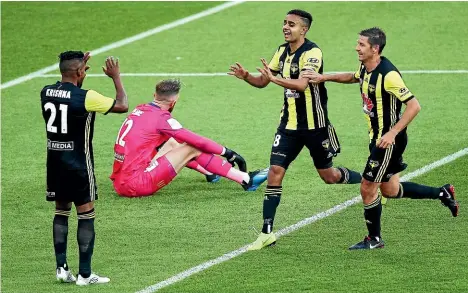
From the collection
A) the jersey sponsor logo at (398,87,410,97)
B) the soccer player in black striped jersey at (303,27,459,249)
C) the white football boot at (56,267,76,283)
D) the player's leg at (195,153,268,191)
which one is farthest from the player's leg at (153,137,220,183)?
the jersey sponsor logo at (398,87,410,97)

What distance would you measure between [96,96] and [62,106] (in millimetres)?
351

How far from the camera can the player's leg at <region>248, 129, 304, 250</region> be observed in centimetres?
1420

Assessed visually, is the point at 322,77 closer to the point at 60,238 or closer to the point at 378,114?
the point at 378,114

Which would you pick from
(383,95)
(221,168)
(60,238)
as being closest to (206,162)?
(221,168)

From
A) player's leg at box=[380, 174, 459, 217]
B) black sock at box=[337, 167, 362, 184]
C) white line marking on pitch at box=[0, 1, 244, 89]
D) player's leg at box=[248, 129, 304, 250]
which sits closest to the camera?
player's leg at box=[248, 129, 304, 250]

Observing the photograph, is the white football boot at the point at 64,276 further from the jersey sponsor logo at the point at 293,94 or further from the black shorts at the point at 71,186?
the jersey sponsor logo at the point at 293,94

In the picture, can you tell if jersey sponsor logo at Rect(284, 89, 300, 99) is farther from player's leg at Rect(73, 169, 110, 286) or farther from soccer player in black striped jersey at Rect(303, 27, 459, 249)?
player's leg at Rect(73, 169, 110, 286)

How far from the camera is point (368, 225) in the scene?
45.7ft

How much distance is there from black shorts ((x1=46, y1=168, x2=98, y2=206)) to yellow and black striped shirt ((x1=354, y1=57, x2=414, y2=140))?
308 cm

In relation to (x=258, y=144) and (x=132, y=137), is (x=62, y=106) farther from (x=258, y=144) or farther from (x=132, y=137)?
(x=258, y=144)

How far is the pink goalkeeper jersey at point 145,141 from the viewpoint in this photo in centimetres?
1616

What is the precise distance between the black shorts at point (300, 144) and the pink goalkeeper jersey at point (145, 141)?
1.80 m

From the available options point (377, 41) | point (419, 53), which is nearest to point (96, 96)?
point (377, 41)

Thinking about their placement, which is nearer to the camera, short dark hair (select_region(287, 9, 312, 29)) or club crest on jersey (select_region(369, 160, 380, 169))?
club crest on jersey (select_region(369, 160, 380, 169))
